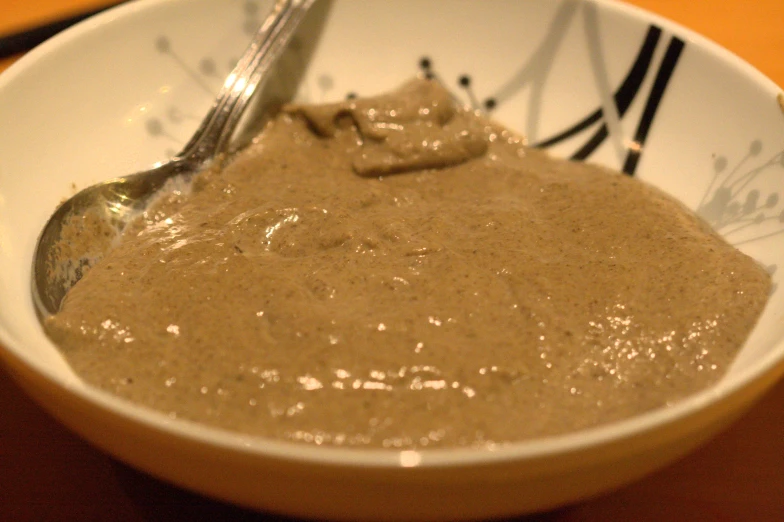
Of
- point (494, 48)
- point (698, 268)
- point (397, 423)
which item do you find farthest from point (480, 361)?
point (494, 48)

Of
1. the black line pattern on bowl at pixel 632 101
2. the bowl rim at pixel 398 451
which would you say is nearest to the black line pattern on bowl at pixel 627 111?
the black line pattern on bowl at pixel 632 101

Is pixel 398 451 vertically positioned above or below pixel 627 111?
below

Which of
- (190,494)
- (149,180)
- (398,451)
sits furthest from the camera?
(149,180)

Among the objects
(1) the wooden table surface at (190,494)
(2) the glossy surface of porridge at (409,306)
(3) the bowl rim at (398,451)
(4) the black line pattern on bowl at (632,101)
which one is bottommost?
(1) the wooden table surface at (190,494)

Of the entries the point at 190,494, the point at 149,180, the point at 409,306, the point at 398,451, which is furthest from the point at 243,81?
the point at 398,451

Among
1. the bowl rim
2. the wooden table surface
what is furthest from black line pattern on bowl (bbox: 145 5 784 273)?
the bowl rim

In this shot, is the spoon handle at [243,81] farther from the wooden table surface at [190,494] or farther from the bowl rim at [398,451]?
the bowl rim at [398,451]

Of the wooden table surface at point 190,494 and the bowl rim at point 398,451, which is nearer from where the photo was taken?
the bowl rim at point 398,451

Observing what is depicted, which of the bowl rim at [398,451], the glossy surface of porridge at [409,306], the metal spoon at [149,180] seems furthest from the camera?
the metal spoon at [149,180]

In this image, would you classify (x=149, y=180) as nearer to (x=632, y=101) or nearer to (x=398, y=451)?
(x=398, y=451)
